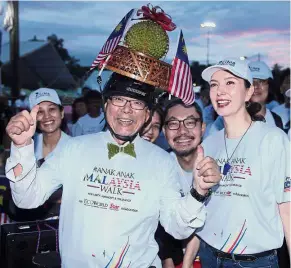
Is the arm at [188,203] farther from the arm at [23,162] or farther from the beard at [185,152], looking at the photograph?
the beard at [185,152]

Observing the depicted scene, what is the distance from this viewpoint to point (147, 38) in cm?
271

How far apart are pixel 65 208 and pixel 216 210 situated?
1.00 m

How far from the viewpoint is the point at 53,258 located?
3150 millimetres

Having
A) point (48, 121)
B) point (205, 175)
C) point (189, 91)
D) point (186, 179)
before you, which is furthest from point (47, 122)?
point (205, 175)

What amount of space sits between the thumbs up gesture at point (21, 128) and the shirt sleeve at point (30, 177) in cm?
4

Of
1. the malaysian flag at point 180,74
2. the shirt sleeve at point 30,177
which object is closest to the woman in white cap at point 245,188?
the malaysian flag at point 180,74

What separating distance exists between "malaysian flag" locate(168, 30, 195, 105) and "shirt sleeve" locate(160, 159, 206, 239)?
464 millimetres

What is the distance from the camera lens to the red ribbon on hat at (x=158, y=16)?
9.14 ft

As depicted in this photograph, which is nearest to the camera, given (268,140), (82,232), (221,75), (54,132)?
(82,232)

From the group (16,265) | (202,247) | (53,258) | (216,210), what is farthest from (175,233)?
(16,265)

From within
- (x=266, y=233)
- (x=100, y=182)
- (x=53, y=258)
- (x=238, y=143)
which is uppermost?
(x=238, y=143)

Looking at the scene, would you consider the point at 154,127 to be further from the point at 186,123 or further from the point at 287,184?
the point at 287,184

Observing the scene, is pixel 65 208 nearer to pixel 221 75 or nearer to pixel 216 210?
pixel 216 210

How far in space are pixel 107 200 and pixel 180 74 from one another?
2.92 feet
